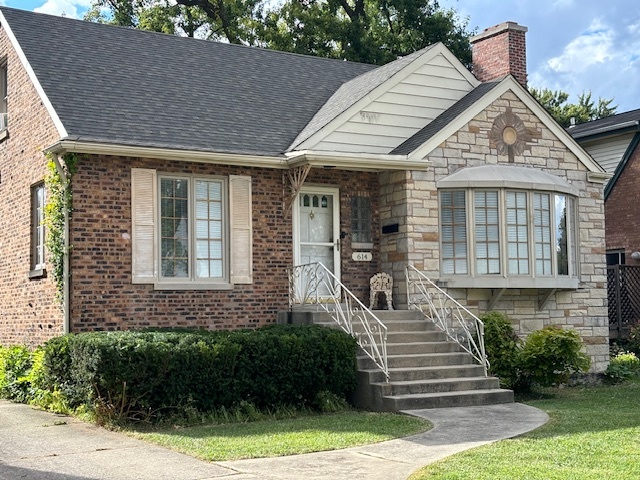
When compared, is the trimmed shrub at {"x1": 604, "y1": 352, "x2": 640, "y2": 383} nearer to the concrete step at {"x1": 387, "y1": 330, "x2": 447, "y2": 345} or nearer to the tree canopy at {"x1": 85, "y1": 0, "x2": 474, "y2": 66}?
the concrete step at {"x1": 387, "y1": 330, "x2": 447, "y2": 345}

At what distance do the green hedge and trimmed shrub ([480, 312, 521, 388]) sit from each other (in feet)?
9.17

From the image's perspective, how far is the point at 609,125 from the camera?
22750 mm

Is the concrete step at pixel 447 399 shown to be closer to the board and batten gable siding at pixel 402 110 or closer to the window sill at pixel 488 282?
the window sill at pixel 488 282

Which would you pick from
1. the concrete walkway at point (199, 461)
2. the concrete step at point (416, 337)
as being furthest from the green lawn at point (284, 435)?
the concrete step at point (416, 337)

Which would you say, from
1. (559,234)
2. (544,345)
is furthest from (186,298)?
(559,234)

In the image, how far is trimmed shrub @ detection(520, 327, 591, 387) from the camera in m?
13.2

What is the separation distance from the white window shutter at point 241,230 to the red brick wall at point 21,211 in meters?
2.83

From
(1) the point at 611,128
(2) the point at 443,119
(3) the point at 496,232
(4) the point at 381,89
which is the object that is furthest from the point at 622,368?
(1) the point at 611,128

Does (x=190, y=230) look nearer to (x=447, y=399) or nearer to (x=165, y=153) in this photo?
(x=165, y=153)

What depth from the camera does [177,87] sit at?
611 inches

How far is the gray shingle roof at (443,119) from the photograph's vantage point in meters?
14.9

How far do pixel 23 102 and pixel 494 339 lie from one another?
888cm

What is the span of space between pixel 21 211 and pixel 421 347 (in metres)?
7.21

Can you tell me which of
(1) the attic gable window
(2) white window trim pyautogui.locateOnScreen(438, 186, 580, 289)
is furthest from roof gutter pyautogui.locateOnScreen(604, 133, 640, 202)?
(2) white window trim pyautogui.locateOnScreen(438, 186, 580, 289)
